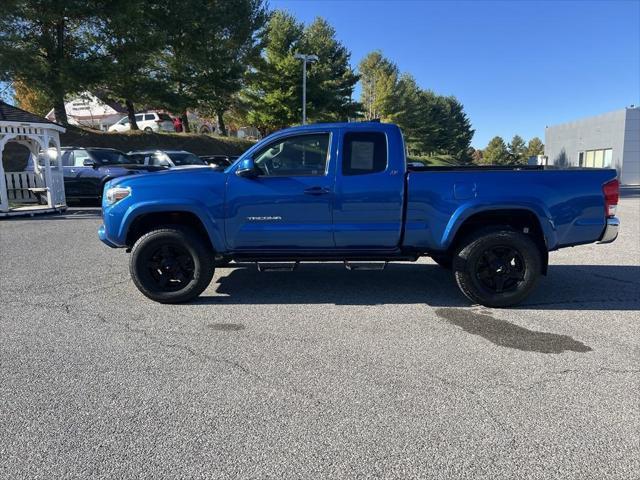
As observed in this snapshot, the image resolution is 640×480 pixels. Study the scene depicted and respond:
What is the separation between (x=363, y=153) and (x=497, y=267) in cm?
195

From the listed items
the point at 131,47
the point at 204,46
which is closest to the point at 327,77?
the point at 204,46

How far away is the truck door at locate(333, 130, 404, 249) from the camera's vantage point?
5105mm

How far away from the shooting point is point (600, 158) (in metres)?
37.2

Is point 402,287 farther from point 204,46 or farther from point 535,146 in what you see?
point 535,146

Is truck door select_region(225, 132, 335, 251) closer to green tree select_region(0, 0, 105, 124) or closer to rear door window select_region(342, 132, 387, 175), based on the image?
rear door window select_region(342, 132, 387, 175)

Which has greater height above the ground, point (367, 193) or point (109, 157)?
point (109, 157)

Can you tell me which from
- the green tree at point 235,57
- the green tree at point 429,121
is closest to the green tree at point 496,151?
the green tree at point 429,121

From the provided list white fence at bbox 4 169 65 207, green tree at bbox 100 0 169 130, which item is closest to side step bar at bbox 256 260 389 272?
white fence at bbox 4 169 65 207

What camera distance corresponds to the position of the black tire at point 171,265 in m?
5.23

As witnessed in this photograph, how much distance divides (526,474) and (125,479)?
82.4 inches

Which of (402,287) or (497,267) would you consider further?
(402,287)

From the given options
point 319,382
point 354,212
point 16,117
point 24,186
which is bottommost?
point 319,382

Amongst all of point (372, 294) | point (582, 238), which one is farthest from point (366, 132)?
point (582, 238)

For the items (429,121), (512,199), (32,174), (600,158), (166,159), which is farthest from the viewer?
(429,121)
